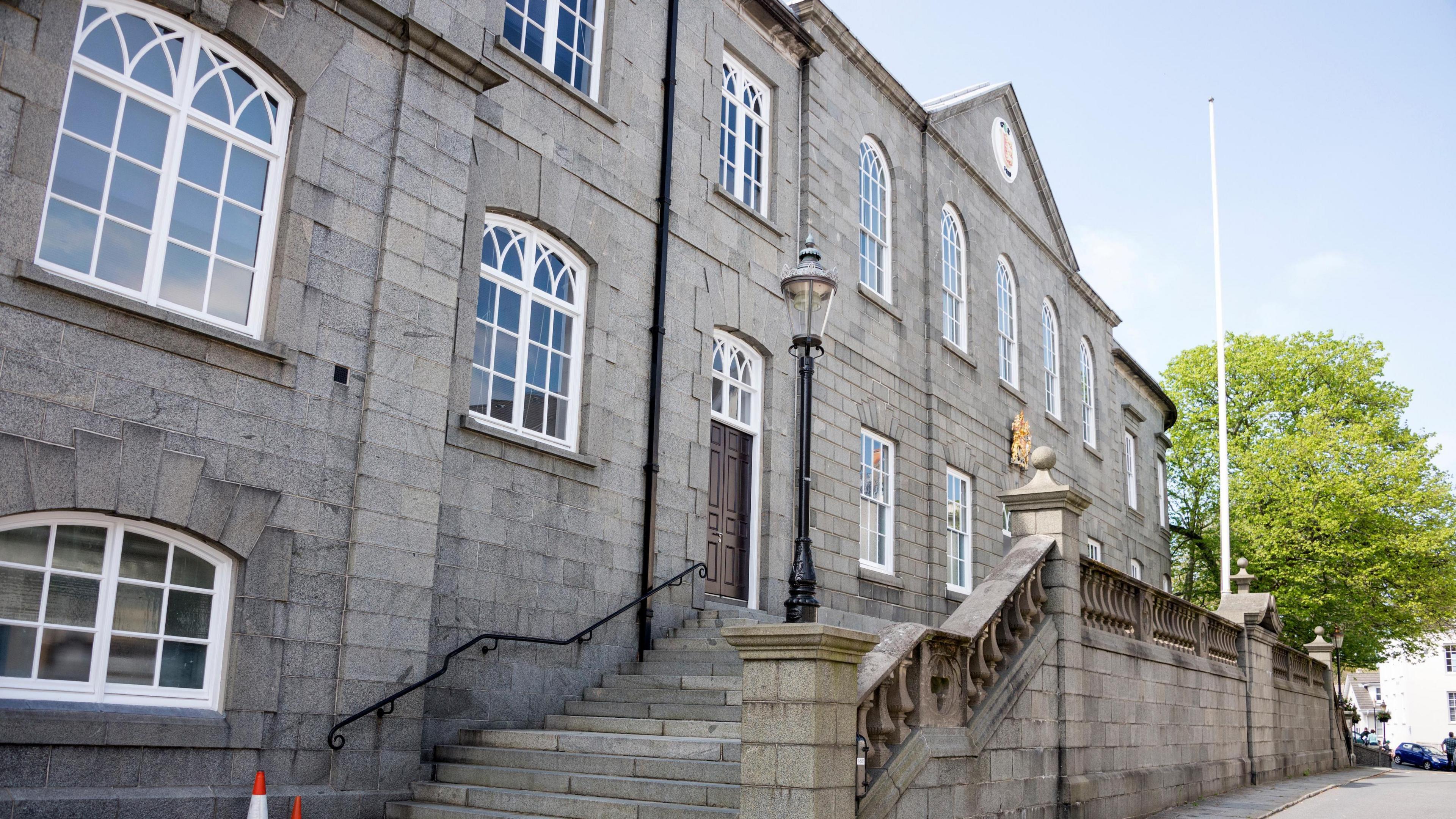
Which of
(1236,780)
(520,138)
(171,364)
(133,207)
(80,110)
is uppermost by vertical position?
(520,138)

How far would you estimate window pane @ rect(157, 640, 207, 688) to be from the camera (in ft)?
25.0

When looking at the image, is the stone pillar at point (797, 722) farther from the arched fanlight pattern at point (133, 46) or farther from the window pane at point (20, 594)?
the arched fanlight pattern at point (133, 46)

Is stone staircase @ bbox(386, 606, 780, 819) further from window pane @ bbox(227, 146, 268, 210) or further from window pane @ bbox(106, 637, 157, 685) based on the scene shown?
window pane @ bbox(227, 146, 268, 210)

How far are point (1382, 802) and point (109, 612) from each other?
14184mm

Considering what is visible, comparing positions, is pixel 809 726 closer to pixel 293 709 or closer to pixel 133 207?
pixel 293 709

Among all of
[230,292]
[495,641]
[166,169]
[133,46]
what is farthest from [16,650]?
[133,46]

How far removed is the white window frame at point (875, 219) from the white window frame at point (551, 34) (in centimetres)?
551

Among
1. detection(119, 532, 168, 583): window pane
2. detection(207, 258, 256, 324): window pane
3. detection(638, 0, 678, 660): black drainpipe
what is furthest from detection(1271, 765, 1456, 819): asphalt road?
detection(207, 258, 256, 324): window pane

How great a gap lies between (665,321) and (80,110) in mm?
6072

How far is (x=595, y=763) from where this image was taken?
839cm

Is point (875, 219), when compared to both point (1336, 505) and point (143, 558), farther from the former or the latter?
point (1336, 505)

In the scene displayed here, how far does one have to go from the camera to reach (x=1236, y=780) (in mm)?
15312

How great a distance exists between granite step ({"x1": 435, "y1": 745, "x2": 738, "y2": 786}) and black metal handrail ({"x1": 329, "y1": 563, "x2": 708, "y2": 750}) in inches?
24.7

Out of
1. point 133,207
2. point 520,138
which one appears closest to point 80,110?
point 133,207
